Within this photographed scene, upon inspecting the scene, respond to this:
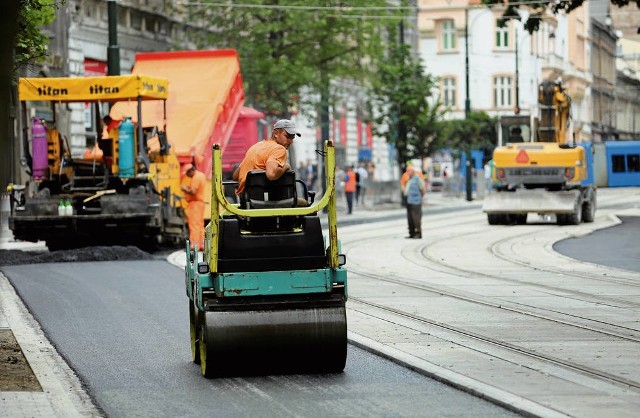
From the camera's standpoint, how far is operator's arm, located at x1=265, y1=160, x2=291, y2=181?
10133mm

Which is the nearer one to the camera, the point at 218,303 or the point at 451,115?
the point at 218,303

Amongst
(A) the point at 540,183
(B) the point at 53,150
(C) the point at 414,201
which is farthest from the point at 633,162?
(B) the point at 53,150

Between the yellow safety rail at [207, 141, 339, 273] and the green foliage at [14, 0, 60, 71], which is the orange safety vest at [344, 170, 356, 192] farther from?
the yellow safety rail at [207, 141, 339, 273]

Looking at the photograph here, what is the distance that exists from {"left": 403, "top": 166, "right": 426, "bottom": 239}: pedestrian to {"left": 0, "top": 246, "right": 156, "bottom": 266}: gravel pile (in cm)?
738

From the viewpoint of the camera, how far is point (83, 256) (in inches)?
993

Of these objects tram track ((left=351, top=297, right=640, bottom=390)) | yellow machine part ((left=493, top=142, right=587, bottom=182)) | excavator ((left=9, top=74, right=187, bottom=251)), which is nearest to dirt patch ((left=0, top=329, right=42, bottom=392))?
tram track ((left=351, top=297, right=640, bottom=390))

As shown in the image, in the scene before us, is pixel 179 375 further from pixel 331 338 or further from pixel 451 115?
pixel 451 115

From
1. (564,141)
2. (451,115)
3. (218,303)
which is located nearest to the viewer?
(218,303)

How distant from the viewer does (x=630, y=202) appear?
56.7 metres

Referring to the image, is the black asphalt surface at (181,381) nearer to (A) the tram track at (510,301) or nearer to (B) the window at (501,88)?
(A) the tram track at (510,301)

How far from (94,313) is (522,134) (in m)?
Result: 26.3

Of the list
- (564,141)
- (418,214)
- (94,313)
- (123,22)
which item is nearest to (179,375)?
(94,313)

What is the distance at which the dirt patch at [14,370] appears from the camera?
31.8 feet

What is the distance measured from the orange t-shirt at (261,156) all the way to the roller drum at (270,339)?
1.04 meters
